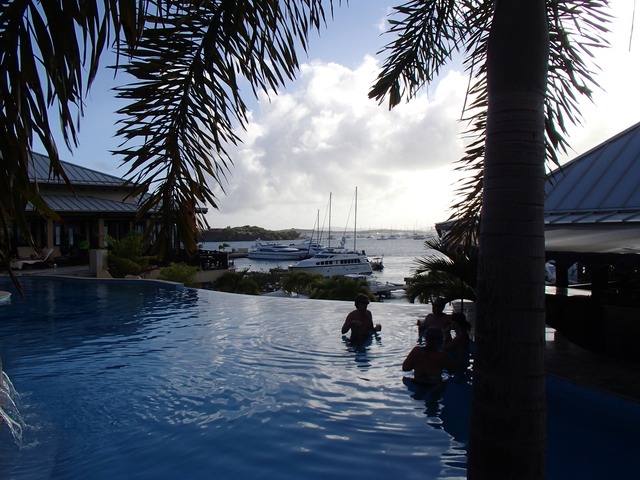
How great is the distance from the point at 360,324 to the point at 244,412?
424cm

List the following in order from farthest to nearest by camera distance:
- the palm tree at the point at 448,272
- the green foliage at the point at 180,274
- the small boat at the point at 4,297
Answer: the green foliage at the point at 180,274 → the small boat at the point at 4,297 → the palm tree at the point at 448,272

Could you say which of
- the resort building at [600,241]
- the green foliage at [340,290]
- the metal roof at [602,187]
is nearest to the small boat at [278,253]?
the green foliage at [340,290]

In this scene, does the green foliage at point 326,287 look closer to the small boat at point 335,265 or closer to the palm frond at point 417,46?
the palm frond at point 417,46

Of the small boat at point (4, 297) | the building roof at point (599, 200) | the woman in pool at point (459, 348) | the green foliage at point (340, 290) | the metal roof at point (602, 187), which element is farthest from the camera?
the green foliage at point (340, 290)

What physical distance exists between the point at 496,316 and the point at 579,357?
686cm

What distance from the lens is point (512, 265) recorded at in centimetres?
223

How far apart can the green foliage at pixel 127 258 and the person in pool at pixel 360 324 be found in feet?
45.0

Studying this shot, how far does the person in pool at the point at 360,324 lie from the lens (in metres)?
10.4

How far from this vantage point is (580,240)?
24.9 feet

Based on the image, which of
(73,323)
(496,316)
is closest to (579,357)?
(496,316)

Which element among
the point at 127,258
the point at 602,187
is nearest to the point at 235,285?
the point at 127,258

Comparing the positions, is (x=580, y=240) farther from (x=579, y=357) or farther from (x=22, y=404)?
(x=22, y=404)

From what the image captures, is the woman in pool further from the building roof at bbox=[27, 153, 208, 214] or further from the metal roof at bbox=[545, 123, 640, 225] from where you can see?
the building roof at bbox=[27, 153, 208, 214]

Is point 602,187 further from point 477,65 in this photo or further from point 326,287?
point 326,287
